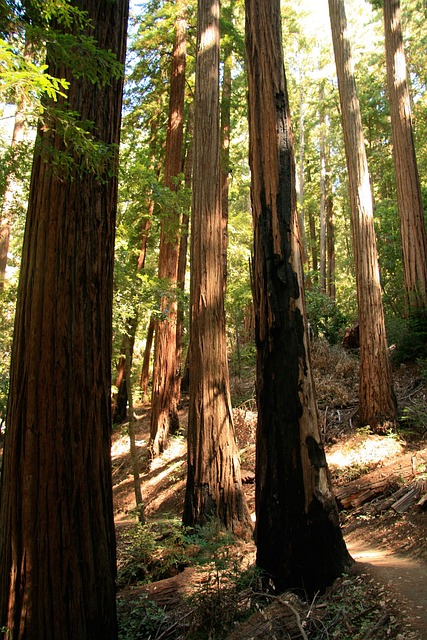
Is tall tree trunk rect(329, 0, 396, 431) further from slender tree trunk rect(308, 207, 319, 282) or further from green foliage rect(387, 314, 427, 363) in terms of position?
slender tree trunk rect(308, 207, 319, 282)

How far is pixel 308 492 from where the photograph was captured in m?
4.27

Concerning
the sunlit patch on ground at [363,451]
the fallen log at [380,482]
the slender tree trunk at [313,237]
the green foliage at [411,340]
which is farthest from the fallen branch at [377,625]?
the slender tree trunk at [313,237]

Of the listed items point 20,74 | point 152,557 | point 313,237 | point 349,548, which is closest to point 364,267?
point 349,548

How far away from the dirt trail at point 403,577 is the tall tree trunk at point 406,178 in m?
7.25

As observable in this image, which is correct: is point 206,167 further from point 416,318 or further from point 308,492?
point 416,318

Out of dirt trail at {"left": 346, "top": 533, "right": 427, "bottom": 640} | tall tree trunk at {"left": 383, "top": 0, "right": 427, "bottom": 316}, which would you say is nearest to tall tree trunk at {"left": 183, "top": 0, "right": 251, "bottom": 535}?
dirt trail at {"left": 346, "top": 533, "right": 427, "bottom": 640}

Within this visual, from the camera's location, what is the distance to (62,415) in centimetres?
337

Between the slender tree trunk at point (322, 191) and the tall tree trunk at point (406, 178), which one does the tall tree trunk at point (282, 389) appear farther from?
the slender tree trunk at point (322, 191)

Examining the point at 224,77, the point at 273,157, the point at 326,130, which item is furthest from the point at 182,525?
the point at 326,130

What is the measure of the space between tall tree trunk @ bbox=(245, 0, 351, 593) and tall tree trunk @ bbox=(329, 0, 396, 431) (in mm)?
4858

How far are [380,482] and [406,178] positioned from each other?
807cm

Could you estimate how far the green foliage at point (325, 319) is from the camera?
15305mm

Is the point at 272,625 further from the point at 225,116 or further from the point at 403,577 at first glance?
the point at 225,116

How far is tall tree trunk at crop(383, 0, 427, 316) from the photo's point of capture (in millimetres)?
11536
